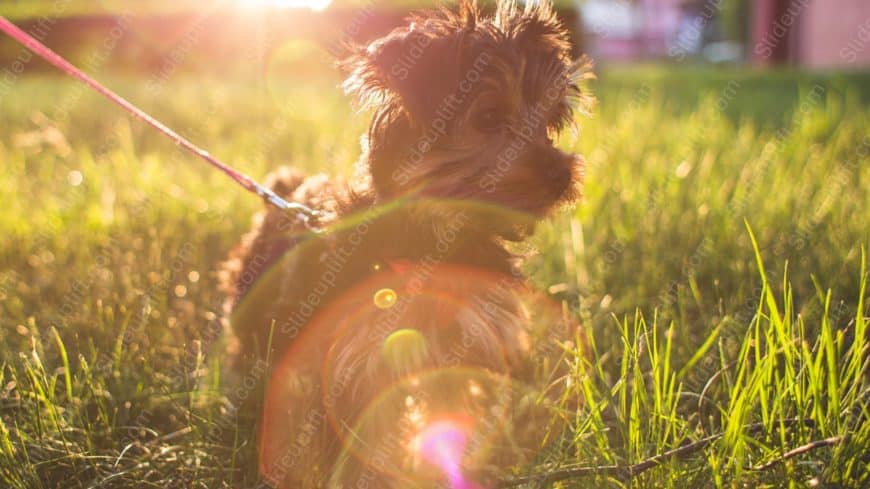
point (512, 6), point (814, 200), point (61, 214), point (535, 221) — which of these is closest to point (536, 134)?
point (535, 221)

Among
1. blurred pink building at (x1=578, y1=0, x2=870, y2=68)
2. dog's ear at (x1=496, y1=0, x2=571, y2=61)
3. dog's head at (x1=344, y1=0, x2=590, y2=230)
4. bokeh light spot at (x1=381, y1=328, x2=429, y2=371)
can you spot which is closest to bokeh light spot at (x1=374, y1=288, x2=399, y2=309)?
bokeh light spot at (x1=381, y1=328, x2=429, y2=371)

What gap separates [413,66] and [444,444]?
1486mm

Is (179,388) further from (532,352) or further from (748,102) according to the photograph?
(748,102)

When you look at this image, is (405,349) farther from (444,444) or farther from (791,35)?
(791,35)

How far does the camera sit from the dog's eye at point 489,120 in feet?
9.53

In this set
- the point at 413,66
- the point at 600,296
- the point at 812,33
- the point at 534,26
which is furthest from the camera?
the point at 812,33

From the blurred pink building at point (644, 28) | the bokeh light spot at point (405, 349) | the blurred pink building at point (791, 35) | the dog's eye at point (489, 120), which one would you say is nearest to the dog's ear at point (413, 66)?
the dog's eye at point (489, 120)

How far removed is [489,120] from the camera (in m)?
2.93

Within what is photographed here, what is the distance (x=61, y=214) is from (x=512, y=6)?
3.56 meters

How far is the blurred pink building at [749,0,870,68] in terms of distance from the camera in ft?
51.6

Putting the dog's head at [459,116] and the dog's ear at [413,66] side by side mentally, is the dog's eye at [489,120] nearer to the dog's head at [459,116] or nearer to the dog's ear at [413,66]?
the dog's head at [459,116]

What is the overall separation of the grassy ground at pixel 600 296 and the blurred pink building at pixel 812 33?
33.4ft

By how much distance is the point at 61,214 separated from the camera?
16.7 feet

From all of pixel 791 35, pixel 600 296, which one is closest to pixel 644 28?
pixel 791 35
